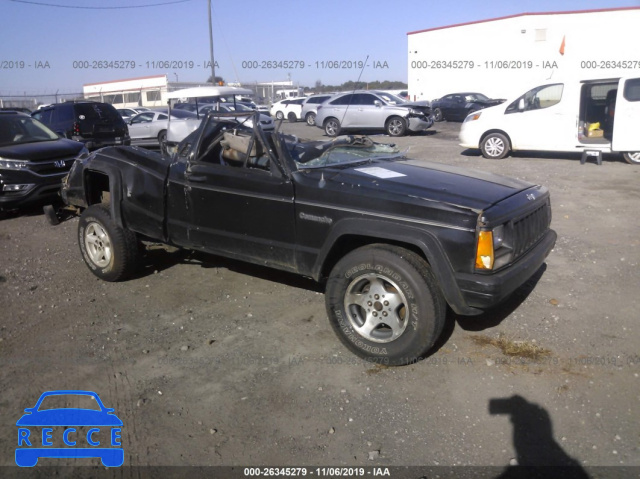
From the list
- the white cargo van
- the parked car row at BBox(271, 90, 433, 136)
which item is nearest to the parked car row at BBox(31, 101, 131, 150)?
the parked car row at BBox(271, 90, 433, 136)

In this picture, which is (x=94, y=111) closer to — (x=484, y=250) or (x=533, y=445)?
(x=484, y=250)

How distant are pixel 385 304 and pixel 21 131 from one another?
8.28 m

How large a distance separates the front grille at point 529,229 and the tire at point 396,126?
597 inches

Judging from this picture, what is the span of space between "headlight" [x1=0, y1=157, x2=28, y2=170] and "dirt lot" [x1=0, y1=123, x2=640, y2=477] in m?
2.92

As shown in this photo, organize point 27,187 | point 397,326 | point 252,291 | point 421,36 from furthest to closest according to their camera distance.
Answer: point 421,36, point 27,187, point 252,291, point 397,326

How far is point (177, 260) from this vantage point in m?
6.23

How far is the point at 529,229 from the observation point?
4.04m

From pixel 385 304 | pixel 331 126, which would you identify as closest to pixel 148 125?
pixel 331 126

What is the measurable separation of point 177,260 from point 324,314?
2.29m

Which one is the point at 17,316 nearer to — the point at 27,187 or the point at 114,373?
the point at 114,373

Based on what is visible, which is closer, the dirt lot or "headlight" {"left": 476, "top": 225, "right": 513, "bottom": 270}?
the dirt lot

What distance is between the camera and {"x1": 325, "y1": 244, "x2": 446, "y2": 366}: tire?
3.57 m

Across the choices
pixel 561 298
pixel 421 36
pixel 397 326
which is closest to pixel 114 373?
pixel 397 326

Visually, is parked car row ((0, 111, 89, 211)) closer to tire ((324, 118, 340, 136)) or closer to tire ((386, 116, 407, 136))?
tire ((324, 118, 340, 136))
